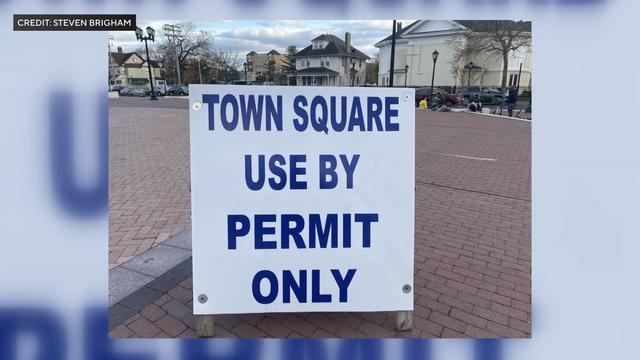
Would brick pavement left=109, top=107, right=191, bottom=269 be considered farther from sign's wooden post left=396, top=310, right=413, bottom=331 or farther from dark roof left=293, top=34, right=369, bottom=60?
dark roof left=293, top=34, right=369, bottom=60

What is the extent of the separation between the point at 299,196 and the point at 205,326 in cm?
92

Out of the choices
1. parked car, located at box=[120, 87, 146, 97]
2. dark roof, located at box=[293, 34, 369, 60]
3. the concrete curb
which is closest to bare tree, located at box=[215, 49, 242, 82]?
dark roof, located at box=[293, 34, 369, 60]

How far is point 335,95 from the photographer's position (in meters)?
2.12

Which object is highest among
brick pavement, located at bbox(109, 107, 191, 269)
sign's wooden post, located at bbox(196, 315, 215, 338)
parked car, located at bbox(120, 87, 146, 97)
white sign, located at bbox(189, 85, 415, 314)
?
parked car, located at bbox(120, 87, 146, 97)

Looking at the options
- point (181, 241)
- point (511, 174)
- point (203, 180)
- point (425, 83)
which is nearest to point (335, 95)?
point (203, 180)

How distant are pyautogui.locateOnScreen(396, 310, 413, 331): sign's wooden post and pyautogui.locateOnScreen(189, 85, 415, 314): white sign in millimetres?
211

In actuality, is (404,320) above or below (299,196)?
below

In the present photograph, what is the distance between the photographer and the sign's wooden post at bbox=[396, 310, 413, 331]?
2.34 meters

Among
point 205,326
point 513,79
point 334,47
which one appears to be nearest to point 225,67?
point 334,47

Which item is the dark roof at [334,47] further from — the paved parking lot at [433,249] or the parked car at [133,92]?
the parked car at [133,92]

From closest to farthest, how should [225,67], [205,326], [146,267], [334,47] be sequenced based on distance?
1. [205,326]
2. [146,267]
3. [334,47]
4. [225,67]

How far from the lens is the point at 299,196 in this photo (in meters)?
2.17

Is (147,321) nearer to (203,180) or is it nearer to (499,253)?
(203,180)

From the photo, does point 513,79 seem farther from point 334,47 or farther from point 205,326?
point 205,326
